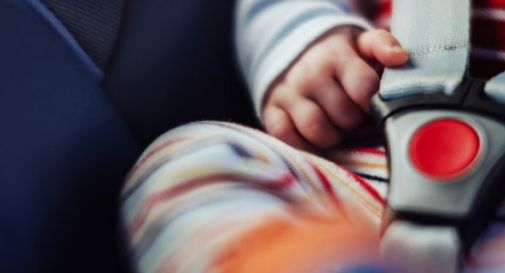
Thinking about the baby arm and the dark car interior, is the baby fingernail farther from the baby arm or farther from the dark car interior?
the dark car interior

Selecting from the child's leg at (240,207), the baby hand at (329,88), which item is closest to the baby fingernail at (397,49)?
the baby hand at (329,88)

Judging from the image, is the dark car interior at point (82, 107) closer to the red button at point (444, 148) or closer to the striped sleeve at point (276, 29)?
the striped sleeve at point (276, 29)

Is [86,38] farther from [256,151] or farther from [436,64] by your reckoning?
[436,64]

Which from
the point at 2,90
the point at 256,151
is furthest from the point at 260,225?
the point at 2,90

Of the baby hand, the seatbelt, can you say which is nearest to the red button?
the seatbelt

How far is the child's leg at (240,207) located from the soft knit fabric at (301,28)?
0.46 feet

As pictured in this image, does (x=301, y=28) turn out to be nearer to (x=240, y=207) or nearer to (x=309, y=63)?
(x=309, y=63)

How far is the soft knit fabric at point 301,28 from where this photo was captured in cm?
73

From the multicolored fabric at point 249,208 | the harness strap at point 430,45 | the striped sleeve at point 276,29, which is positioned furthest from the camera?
the striped sleeve at point 276,29

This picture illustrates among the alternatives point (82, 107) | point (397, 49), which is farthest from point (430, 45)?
point (82, 107)

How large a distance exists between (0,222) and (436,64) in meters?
0.33

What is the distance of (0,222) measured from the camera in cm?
59

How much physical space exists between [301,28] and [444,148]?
0.79ft

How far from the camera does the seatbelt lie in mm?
552
